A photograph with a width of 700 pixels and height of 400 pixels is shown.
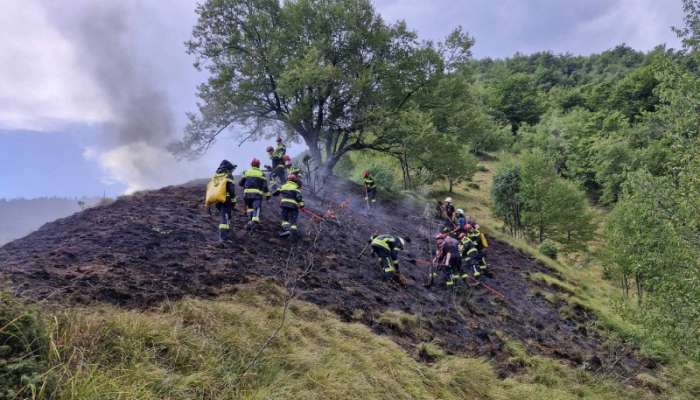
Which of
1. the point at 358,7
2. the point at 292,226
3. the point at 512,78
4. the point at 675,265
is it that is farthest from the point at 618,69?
the point at 292,226

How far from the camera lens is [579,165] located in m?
51.7

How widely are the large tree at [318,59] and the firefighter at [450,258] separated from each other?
11055 mm

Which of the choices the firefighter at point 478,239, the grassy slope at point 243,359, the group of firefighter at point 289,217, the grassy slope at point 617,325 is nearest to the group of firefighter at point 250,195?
the group of firefighter at point 289,217

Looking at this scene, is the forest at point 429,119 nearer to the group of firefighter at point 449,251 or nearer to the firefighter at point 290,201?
the group of firefighter at point 449,251

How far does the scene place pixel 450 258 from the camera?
11.8 m

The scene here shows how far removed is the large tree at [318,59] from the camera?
860 inches

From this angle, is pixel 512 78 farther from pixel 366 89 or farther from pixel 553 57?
pixel 366 89

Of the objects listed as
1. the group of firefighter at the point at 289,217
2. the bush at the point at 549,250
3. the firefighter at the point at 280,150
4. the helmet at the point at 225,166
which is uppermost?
the firefighter at the point at 280,150

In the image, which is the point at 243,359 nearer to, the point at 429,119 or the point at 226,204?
the point at 226,204

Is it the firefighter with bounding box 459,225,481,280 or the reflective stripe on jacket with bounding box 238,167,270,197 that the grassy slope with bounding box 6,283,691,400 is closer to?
the reflective stripe on jacket with bounding box 238,167,270,197

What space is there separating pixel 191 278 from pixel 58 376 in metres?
3.82

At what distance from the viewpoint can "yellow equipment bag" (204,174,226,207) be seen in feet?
31.4

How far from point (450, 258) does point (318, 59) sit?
14.4 m

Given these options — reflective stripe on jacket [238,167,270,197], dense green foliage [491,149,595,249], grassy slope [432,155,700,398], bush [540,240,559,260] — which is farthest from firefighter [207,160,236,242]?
dense green foliage [491,149,595,249]
